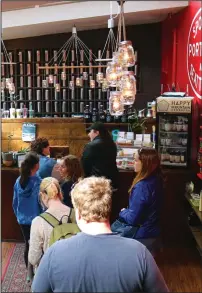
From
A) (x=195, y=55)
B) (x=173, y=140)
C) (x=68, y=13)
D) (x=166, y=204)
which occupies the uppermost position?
(x=68, y=13)

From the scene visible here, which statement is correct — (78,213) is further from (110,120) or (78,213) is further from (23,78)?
(23,78)

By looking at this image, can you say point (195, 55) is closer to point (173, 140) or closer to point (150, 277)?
point (173, 140)

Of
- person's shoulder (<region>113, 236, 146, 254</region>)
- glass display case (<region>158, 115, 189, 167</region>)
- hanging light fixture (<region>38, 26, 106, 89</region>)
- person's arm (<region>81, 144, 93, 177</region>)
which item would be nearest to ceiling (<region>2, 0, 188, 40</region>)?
hanging light fixture (<region>38, 26, 106, 89</region>)

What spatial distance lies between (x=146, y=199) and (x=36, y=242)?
825 mm

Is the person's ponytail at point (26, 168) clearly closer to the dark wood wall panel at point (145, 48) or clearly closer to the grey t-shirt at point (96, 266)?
the grey t-shirt at point (96, 266)

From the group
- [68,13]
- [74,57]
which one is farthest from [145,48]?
[68,13]

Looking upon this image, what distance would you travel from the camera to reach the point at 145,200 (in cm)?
294

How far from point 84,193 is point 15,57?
8.10m

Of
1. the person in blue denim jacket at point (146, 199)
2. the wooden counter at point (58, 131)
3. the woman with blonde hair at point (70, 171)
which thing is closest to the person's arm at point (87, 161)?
the woman with blonde hair at point (70, 171)

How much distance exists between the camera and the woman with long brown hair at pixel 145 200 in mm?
2947

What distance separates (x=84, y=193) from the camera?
5.43 ft

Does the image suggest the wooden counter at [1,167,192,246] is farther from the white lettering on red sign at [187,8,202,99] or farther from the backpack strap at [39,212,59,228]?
the backpack strap at [39,212,59,228]

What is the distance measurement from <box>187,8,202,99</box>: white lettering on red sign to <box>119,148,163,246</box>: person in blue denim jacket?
123 centimetres

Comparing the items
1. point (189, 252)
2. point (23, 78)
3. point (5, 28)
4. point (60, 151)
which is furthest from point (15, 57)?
point (189, 252)
